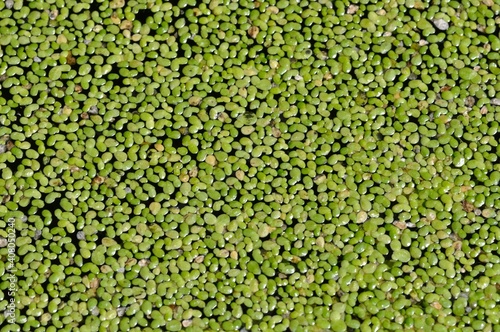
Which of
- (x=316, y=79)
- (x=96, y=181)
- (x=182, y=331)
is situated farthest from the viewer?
(x=316, y=79)

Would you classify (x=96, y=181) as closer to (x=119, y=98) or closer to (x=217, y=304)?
(x=119, y=98)

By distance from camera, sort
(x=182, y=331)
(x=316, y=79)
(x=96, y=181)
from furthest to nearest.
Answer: (x=316, y=79) < (x=96, y=181) < (x=182, y=331)

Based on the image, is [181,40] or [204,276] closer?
Result: [204,276]

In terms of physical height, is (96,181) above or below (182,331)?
above

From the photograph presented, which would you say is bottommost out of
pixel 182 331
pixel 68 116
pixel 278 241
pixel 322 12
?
pixel 182 331

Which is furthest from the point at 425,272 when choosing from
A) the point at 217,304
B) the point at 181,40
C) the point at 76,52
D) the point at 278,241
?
the point at 76,52

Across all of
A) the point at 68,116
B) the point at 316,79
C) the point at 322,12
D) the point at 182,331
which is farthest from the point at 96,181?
the point at 322,12

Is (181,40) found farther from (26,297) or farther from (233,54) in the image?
(26,297)
